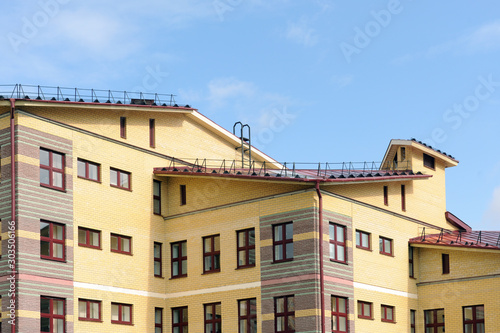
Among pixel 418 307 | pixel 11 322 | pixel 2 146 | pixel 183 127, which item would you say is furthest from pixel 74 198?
pixel 418 307

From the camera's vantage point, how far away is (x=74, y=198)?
33938 mm

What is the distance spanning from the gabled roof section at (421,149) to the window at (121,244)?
15.3m

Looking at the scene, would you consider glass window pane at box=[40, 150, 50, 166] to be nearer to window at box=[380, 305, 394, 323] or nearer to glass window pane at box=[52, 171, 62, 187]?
glass window pane at box=[52, 171, 62, 187]

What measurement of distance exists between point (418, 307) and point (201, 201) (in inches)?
473

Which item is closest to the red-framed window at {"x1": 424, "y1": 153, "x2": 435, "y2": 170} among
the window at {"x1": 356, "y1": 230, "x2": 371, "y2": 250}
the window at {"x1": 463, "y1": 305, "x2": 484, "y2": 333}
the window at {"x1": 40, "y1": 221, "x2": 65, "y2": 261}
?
the window at {"x1": 356, "y1": 230, "x2": 371, "y2": 250}

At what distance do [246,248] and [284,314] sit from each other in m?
3.75

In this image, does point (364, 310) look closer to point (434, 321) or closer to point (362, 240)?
point (362, 240)

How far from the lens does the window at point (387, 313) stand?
118ft

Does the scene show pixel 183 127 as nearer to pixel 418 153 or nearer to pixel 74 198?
pixel 74 198

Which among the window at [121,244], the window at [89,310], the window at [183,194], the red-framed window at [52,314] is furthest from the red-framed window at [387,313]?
the red-framed window at [52,314]

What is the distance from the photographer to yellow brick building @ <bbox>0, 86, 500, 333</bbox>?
106 feet

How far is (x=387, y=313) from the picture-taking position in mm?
36344

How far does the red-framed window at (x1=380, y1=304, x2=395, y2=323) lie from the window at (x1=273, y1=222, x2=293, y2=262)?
19.3ft

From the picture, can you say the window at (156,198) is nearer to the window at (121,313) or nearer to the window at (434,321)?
the window at (121,313)
